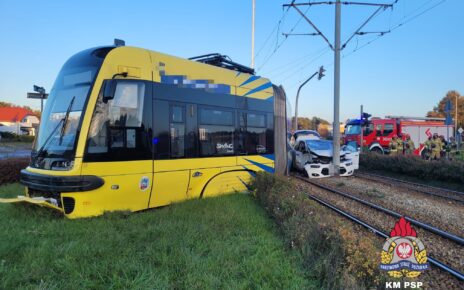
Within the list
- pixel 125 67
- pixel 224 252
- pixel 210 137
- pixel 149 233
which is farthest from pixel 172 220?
pixel 125 67

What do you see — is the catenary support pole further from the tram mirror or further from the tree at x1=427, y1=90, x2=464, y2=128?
the tree at x1=427, y1=90, x2=464, y2=128

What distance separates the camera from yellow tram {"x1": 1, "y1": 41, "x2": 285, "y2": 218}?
214 inches

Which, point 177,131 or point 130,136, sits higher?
point 177,131

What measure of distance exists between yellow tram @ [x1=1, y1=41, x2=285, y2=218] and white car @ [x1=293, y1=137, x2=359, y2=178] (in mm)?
6234

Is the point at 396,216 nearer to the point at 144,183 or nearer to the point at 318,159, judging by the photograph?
the point at 144,183

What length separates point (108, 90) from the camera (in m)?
5.48

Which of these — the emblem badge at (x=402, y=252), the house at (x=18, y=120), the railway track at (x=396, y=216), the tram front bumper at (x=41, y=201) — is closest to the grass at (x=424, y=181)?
the railway track at (x=396, y=216)

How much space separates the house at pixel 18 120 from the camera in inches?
2776

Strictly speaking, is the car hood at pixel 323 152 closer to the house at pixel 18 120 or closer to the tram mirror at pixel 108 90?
the tram mirror at pixel 108 90

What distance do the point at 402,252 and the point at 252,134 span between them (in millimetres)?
6385

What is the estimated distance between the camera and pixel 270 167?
9.63 m

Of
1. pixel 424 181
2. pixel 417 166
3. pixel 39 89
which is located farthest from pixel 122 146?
pixel 417 166

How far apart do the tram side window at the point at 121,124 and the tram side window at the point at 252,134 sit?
3.22 metres

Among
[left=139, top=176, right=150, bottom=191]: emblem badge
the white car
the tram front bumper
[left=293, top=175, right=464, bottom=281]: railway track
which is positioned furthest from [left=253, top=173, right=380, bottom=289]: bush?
the white car
